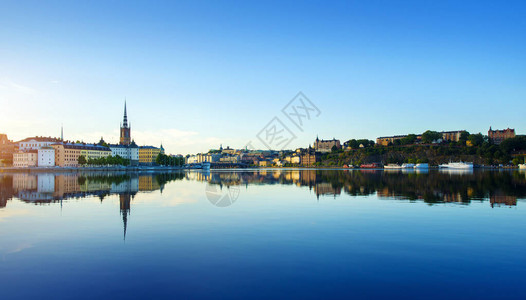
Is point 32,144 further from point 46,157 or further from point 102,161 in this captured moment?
point 102,161

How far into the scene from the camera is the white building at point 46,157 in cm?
12625

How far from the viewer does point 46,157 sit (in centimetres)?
12725

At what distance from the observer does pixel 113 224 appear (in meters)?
15.9

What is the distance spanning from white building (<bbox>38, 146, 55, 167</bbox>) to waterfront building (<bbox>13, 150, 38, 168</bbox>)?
1769 millimetres

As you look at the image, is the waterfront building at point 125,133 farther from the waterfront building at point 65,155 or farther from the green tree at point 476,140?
the green tree at point 476,140

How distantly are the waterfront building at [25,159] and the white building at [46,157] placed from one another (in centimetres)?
177

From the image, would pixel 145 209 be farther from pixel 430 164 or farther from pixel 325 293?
pixel 430 164

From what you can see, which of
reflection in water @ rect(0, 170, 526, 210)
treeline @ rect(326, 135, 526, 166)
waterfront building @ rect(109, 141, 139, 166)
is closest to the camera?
reflection in water @ rect(0, 170, 526, 210)

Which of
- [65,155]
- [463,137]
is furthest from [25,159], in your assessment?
[463,137]

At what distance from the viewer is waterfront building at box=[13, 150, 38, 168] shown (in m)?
126

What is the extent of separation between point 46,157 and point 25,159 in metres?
6.87

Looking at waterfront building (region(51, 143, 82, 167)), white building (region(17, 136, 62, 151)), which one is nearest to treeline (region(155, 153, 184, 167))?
waterfront building (region(51, 143, 82, 167))

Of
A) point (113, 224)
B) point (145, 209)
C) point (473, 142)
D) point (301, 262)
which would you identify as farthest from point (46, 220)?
point (473, 142)

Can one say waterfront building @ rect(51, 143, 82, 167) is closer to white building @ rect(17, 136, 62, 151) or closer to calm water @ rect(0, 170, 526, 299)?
white building @ rect(17, 136, 62, 151)
